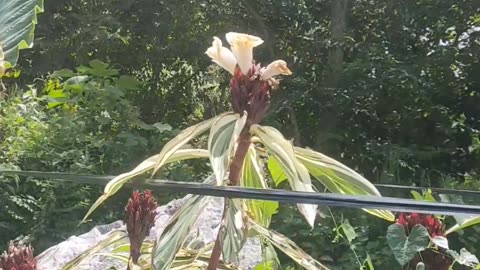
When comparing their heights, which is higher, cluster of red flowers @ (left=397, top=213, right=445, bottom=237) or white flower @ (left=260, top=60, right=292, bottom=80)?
white flower @ (left=260, top=60, right=292, bottom=80)

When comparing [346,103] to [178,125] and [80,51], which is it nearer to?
[178,125]

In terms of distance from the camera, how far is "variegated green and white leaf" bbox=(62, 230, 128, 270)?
120 cm

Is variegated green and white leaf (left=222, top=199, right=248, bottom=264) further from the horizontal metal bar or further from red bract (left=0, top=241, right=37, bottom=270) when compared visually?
red bract (left=0, top=241, right=37, bottom=270)

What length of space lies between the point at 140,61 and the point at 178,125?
532mm

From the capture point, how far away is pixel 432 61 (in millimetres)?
4855

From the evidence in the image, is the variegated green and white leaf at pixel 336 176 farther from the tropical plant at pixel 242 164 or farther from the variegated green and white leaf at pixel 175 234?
the variegated green and white leaf at pixel 175 234

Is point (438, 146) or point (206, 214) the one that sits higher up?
point (438, 146)

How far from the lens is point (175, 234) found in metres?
1.08

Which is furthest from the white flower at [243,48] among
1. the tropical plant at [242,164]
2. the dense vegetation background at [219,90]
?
the dense vegetation background at [219,90]

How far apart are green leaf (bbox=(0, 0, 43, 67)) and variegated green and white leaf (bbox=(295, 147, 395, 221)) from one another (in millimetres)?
483

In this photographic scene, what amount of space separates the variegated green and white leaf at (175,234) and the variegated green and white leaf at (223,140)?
8cm

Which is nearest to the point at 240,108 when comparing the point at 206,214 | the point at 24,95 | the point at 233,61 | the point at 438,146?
the point at 233,61

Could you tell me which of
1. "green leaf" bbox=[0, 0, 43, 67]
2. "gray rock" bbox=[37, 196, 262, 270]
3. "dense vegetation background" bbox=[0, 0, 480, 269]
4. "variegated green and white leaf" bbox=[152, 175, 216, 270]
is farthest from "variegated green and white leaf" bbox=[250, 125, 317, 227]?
"dense vegetation background" bbox=[0, 0, 480, 269]

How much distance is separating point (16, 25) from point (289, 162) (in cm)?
54
